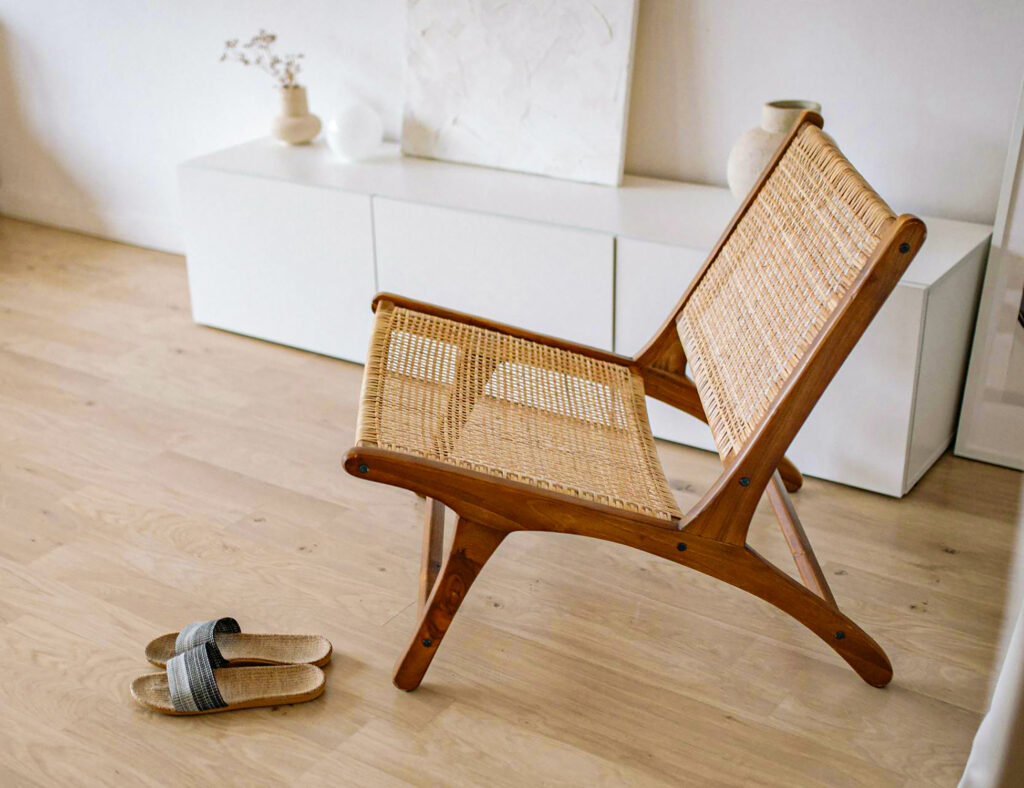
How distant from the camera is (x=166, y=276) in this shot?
3.46 metres

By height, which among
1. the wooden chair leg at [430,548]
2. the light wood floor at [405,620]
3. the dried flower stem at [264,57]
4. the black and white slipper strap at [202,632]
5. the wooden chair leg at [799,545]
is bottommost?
the light wood floor at [405,620]

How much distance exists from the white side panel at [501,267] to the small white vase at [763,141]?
0.33 meters

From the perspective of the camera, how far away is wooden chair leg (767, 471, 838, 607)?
1.77m

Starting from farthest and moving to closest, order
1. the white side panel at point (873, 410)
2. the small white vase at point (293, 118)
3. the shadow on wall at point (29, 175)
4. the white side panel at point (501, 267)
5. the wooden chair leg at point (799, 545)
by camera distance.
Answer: the shadow on wall at point (29, 175) → the small white vase at point (293, 118) → the white side panel at point (501, 267) → the white side panel at point (873, 410) → the wooden chair leg at point (799, 545)

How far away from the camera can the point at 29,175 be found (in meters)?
3.92

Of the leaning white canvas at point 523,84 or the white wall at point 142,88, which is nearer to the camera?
the leaning white canvas at point 523,84

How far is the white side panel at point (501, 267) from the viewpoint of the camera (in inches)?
95.4

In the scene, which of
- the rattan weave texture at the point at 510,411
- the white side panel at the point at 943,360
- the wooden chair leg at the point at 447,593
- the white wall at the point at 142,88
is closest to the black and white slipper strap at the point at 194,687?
the wooden chair leg at the point at 447,593

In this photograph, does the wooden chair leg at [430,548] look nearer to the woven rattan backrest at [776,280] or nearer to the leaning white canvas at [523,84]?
the woven rattan backrest at [776,280]

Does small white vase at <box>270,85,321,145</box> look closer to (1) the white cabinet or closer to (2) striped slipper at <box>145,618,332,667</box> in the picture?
(1) the white cabinet

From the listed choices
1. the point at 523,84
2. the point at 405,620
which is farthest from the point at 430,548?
the point at 523,84

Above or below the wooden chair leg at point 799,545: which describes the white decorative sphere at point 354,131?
above

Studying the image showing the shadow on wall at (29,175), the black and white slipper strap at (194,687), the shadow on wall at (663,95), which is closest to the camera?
the black and white slipper strap at (194,687)

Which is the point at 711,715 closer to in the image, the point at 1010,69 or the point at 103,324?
the point at 1010,69
